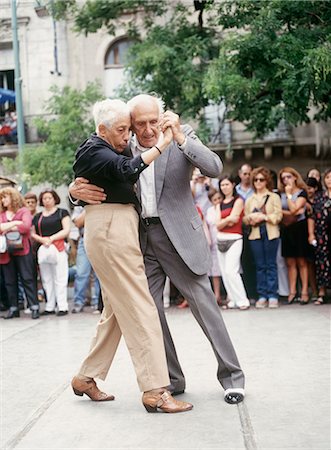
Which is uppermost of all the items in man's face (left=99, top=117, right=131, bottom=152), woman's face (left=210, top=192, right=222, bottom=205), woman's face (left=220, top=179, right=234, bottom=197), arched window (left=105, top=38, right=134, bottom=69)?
arched window (left=105, top=38, right=134, bottom=69)

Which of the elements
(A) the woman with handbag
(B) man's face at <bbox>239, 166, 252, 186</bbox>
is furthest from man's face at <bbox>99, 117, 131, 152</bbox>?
(B) man's face at <bbox>239, 166, 252, 186</bbox>

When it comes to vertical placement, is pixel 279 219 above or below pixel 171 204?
below

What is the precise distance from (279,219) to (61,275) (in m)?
3.26

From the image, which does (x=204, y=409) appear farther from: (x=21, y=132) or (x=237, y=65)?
(x=21, y=132)

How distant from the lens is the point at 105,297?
5.30 metres

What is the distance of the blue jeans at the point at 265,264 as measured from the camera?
10.9 metres

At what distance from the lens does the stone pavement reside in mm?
4426

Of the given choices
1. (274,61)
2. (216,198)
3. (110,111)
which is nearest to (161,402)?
(110,111)

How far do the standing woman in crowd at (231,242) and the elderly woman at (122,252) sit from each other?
5.65 meters

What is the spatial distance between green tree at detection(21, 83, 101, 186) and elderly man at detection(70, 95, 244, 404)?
14085 mm

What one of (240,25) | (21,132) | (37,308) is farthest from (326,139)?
(37,308)

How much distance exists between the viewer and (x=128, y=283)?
504 centimetres

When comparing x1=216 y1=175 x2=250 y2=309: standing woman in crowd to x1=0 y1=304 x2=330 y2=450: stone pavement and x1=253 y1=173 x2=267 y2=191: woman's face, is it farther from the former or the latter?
x1=0 y1=304 x2=330 y2=450: stone pavement

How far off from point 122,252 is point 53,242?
21.3 ft
